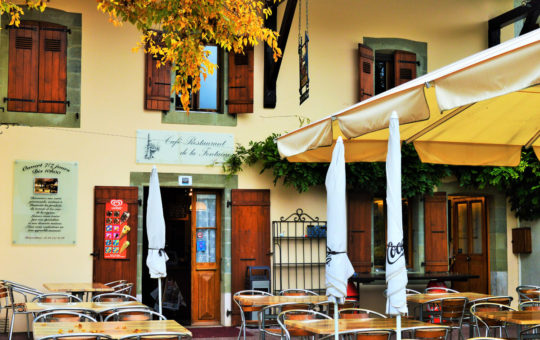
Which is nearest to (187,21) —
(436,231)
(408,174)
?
(408,174)

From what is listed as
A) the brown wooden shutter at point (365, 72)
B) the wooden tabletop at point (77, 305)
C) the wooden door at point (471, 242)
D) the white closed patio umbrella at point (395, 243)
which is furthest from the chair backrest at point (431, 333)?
the wooden door at point (471, 242)

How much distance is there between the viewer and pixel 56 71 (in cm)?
1096

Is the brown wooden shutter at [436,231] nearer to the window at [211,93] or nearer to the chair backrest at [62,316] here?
the window at [211,93]

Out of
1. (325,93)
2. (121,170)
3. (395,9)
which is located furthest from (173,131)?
(395,9)

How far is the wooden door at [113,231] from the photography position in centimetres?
1087

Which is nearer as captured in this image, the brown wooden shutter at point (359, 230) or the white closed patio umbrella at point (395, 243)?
the white closed patio umbrella at point (395, 243)

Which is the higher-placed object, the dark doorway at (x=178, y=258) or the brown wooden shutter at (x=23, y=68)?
the brown wooden shutter at (x=23, y=68)

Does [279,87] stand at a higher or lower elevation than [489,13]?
lower

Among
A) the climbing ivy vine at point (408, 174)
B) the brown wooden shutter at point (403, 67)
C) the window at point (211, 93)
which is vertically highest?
the brown wooden shutter at point (403, 67)

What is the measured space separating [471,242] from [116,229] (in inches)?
257

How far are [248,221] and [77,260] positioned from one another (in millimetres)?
2657

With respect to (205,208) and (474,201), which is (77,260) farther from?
(474,201)

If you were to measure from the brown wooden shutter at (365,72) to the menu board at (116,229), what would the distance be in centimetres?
423

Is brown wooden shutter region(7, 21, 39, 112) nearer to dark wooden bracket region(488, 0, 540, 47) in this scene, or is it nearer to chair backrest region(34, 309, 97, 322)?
chair backrest region(34, 309, 97, 322)
